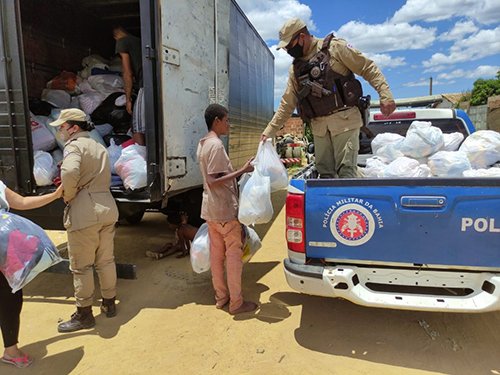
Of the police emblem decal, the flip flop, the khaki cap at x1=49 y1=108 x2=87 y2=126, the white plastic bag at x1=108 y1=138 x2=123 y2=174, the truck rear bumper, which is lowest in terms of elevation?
the flip flop

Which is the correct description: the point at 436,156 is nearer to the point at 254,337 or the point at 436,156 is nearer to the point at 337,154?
the point at 337,154

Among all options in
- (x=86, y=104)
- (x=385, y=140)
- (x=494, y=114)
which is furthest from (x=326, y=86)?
(x=494, y=114)

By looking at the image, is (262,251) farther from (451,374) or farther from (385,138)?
(451,374)

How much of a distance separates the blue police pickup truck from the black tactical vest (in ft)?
3.21

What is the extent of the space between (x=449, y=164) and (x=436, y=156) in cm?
16

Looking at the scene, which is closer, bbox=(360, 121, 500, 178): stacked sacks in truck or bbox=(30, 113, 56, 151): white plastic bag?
bbox=(360, 121, 500, 178): stacked sacks in truck

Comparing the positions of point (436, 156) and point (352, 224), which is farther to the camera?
point (436, 156)

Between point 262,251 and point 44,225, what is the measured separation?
260cm

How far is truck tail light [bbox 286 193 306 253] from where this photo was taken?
2689mm

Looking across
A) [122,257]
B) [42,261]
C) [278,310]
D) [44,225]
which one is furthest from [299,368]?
[122,257]

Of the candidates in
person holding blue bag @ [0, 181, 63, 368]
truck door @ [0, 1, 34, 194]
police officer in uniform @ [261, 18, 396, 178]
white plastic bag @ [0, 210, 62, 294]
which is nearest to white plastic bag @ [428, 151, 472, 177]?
police officer in uniform @ [261, 18, 396, 178]

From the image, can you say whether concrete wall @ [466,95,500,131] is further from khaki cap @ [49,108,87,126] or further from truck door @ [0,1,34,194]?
truck door @ [0,1,34,194]

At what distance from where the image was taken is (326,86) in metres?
3.37

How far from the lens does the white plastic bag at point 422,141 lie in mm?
3484
